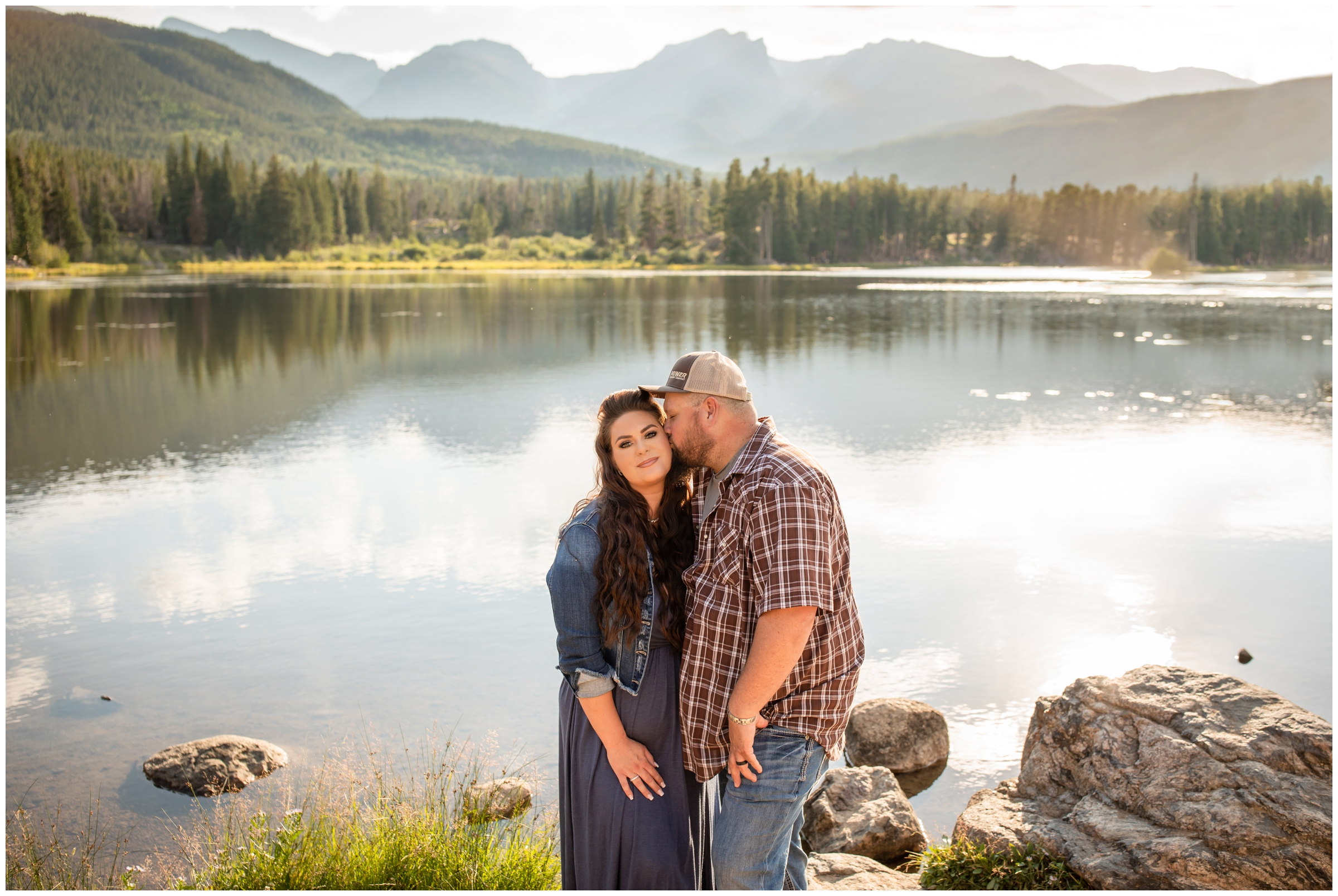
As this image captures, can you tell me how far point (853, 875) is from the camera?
4.72 metres

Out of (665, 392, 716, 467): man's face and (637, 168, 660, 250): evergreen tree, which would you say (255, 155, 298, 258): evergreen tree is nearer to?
(637, 168, 660, 250): evergreen tree

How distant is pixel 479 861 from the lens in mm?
4328

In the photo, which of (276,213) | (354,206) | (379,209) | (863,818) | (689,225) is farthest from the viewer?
(689,225)

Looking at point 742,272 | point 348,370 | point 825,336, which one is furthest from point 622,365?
point 742,272

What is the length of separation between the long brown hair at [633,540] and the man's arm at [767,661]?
38 cm

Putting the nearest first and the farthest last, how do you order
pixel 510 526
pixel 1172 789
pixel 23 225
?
1. pixel 1172 789
2. pixel 510 526
3. pixel 23 225

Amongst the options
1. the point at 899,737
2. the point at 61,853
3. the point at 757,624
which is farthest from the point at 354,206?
the point at 757,624

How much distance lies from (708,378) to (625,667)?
3.43ft

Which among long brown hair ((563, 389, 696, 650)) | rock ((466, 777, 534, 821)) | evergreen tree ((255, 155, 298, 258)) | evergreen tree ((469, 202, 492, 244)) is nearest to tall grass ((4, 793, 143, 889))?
rock ((466, 777, 534, 821))

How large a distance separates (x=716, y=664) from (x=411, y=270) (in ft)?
295

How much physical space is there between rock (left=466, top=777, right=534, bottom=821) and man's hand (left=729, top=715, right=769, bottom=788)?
2.35 m

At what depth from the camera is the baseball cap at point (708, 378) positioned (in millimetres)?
3334

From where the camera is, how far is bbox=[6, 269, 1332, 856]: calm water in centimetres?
696

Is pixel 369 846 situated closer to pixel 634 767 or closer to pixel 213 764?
pixel 634 767
